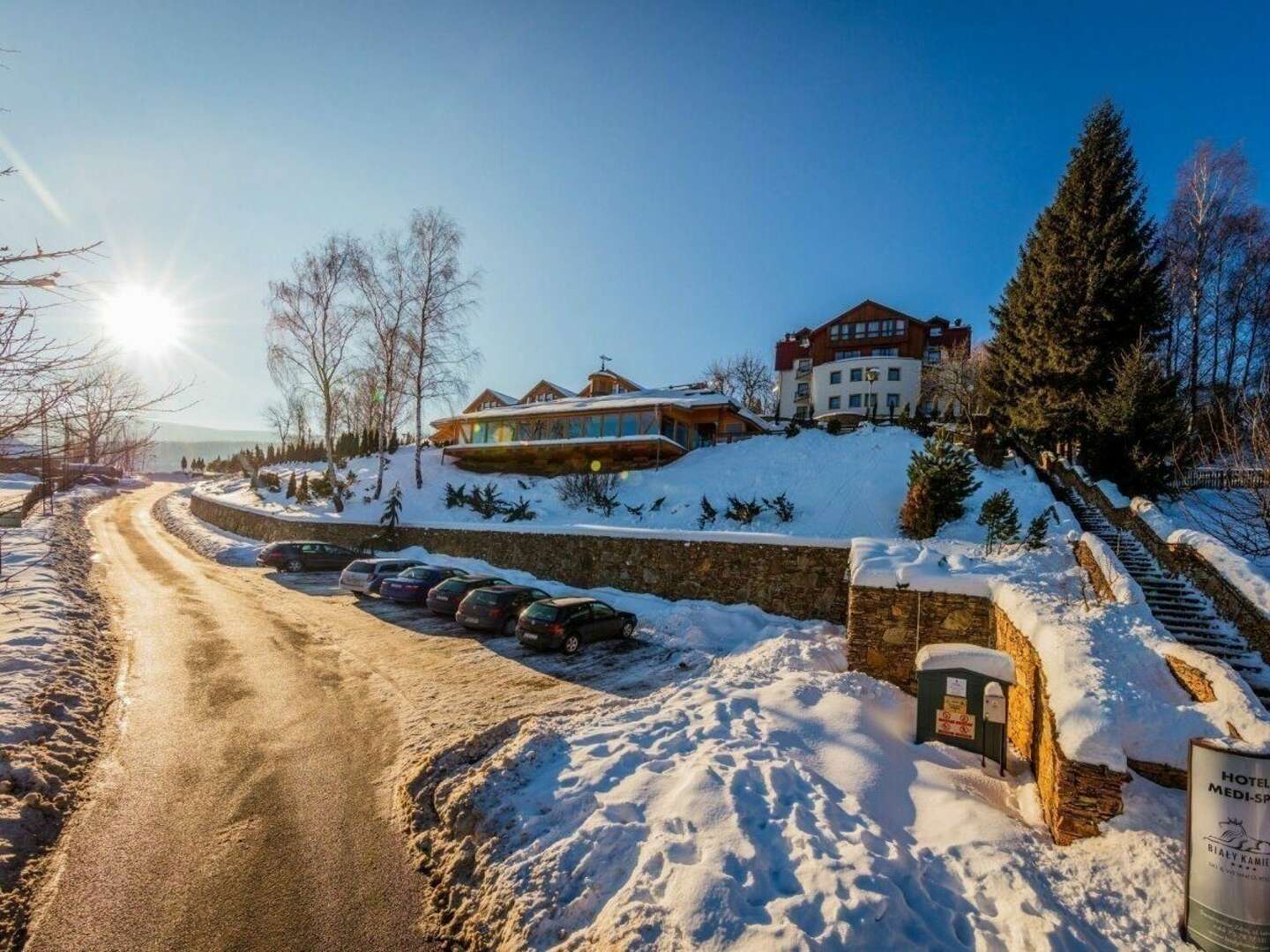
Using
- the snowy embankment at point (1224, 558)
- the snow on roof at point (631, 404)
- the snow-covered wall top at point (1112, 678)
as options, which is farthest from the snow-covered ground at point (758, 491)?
A: the snow-covered wall top at point (1112, 678)

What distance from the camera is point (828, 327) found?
4828 cm

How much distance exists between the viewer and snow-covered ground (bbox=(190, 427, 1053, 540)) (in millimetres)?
18656

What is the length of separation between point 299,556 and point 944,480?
22301mm

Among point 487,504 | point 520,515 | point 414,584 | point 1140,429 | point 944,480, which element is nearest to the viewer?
point 414,584

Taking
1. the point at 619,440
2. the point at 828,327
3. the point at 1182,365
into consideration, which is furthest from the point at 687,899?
the point at 828,327

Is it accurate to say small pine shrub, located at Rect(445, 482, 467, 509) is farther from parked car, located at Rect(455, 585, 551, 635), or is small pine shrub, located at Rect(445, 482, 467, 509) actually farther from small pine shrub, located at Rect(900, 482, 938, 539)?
small pine shrub, located at Rect(900, 482, 938, 539)

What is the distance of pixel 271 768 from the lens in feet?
21.6

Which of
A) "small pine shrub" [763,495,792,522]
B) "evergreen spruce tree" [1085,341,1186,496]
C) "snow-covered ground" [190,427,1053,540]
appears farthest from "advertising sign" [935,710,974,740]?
"evergreen spruce tree" [1085,341,1186,496]

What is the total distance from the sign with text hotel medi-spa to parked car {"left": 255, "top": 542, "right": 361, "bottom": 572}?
2340cm

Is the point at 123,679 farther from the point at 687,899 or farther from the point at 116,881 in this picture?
the point at 687,899

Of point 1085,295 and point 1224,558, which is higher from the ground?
point 1085,295

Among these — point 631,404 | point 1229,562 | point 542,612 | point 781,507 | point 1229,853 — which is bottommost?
point 542,612

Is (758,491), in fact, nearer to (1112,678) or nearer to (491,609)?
(491,609)

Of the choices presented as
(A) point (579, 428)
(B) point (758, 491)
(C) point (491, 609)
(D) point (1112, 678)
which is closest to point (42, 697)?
(C) point (491, 609)
